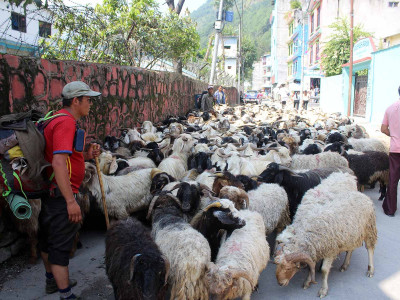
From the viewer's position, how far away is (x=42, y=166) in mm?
2768

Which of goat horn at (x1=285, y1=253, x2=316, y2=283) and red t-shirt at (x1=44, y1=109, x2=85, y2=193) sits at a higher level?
Answer: red t-shirt at (x1=44, y1=109, x2=85, y2=193)

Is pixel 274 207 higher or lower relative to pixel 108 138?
lower

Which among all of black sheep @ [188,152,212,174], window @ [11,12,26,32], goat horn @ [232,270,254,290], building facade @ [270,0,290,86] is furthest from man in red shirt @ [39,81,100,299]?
building facade @ [270,0,290,86]

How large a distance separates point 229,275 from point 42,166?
176 cm

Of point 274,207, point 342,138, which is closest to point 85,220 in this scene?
point 274,207

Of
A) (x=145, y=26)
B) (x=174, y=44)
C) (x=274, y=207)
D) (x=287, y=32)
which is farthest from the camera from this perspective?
(x=287, y=32)

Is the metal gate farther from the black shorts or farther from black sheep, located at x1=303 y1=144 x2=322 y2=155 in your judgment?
the black shorts

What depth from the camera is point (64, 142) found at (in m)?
2.65

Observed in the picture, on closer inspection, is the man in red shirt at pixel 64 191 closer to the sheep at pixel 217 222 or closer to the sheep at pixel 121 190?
the sheep at pixel 217 222

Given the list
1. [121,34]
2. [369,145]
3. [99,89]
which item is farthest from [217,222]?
[121,34]

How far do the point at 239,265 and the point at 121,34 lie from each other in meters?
8.30

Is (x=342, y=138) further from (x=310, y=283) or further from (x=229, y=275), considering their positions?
(x=229, y=275)

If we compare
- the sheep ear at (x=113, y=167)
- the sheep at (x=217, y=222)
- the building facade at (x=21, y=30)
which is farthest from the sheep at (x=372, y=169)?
the building facade at (x=21, y=30)

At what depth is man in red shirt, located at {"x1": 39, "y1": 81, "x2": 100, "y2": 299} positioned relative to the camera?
2699mm
